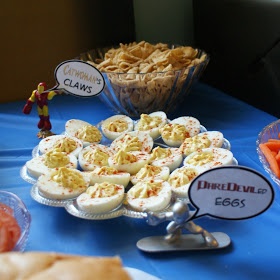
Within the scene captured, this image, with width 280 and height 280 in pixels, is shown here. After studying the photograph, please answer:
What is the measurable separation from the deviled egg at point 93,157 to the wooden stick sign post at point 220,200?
12.0 inches

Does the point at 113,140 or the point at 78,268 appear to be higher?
the point at 78,268

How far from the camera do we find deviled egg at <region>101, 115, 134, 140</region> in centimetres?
133

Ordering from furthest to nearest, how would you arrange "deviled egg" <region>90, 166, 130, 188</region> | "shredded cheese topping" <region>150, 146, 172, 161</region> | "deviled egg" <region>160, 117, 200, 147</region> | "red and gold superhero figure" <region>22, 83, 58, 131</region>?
"red and gold superhero figure" <region>22, 83, 58, 131</region> < "deviled egg" <region>160, 117, 200, 147</region> < "shredded cheese topping" <region>150, 146, 172, 161</region> < "deviled egg" <region>90, 166, 130, 188</region>

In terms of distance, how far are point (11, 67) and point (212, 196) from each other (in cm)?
141

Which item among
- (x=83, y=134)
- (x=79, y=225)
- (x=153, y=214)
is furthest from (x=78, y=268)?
(x=83, y=134)

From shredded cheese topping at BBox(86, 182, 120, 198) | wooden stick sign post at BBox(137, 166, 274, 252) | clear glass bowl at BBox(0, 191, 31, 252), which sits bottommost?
shredded cheese topping at BBox(86, 182, 120, 198)

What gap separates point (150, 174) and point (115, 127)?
0.34 metres

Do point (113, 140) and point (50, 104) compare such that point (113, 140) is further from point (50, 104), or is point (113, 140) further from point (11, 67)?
point (11, 67)

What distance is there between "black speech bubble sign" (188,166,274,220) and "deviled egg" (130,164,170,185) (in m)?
0.23

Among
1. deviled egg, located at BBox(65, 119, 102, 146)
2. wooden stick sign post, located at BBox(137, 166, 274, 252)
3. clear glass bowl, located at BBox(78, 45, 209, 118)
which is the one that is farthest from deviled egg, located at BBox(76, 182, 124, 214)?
clear glass bowl, located at BBox(78, 45, 209, 118)

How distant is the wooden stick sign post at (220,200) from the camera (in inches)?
31.5

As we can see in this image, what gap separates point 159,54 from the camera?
160 centimetres

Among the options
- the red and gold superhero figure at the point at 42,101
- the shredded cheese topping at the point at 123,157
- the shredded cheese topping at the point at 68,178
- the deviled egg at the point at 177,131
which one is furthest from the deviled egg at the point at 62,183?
the red and gold superhero figure at the point at 42,101

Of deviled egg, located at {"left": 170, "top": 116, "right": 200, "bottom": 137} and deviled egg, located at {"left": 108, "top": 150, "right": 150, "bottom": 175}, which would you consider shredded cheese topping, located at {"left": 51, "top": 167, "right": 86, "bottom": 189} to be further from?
deviled egg, located at {"left": 170, "top": 116, "right": 200, "bottom": 137}
